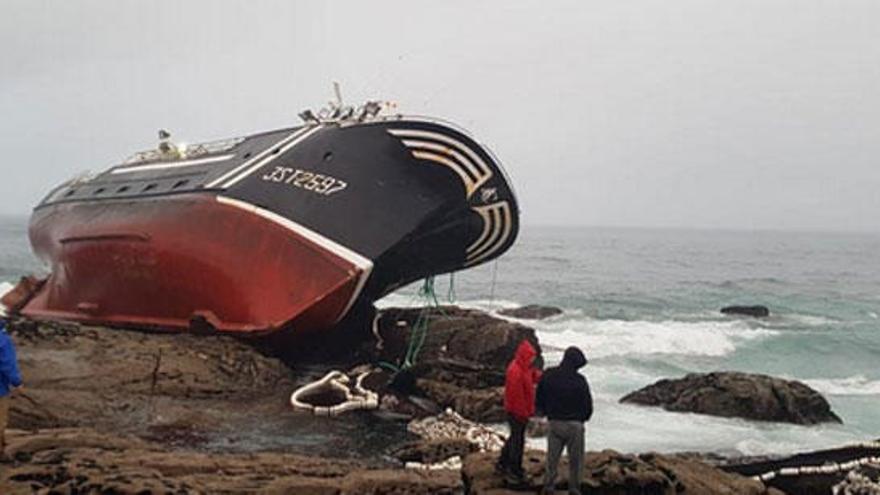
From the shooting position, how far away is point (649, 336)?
3008 cm

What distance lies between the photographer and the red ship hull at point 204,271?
15383 mm

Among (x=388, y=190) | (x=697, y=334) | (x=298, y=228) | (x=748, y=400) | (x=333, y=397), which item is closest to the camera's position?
(x=333, y=397)

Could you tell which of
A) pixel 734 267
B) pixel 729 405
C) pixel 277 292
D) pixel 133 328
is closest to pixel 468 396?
pixel 277 292

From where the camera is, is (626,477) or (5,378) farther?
(5,378)

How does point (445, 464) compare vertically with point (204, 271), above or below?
below

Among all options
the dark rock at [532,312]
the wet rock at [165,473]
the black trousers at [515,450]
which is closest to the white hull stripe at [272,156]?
the wet rock at [165,473]

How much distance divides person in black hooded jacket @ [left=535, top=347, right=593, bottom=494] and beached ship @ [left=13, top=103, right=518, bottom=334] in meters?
8.90

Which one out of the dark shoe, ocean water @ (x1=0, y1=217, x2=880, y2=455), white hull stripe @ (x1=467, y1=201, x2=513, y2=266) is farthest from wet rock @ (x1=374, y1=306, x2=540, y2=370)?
the dark shoe

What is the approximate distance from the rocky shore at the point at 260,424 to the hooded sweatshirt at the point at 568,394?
0.77 m

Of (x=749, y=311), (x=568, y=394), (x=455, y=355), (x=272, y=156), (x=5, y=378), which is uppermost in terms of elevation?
(x=272, y=156)

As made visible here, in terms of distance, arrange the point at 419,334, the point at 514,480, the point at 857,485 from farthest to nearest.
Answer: the point at 419,334
the point at 857,485
the point at 514,480

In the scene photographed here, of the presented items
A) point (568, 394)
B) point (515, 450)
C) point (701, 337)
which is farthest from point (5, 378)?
point (701, 337)

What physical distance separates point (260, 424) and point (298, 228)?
5.41 m

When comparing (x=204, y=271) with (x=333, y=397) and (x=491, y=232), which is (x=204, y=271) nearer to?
(x=333, y=397)
